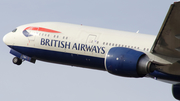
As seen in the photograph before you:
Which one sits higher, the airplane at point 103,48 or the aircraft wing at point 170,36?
the aircraft wing at point 170,36

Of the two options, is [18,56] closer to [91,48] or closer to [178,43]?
[91,48]

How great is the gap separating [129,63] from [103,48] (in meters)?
6.28

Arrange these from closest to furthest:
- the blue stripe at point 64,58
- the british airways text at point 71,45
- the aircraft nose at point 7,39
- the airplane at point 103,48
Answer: the airplane at point 103,48 → the british airways text at point 71,45 → the blue stripe at point 64,58 → the aircraft nose at point 7,39

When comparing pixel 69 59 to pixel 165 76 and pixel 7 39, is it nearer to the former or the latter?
pixel 7 39

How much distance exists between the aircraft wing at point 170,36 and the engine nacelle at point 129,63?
104cm

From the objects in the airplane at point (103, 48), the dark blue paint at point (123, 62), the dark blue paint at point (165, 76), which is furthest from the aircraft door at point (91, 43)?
the dark blue paint at point (123, 62)

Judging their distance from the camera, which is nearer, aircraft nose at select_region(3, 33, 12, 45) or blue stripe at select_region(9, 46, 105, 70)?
blue stripe at select_region(9, 46, 105, 70)

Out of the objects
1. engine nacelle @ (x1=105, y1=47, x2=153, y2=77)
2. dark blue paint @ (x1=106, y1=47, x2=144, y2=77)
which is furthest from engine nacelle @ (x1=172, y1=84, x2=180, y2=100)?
dark blue paint @ (x1=106, y1=47, x2=144, y2=77)

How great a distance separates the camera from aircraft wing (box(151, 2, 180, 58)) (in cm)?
2286

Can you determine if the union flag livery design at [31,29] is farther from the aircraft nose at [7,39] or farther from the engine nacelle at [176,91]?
the engine nacelle at [176,91]

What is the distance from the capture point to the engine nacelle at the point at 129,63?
2652cm

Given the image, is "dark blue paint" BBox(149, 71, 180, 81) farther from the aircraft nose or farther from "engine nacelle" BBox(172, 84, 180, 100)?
the aircraft nose

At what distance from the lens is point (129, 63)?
26.5 meters

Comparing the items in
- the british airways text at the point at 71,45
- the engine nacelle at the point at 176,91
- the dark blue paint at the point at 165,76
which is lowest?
the engine nacelle at the point at 176,91
